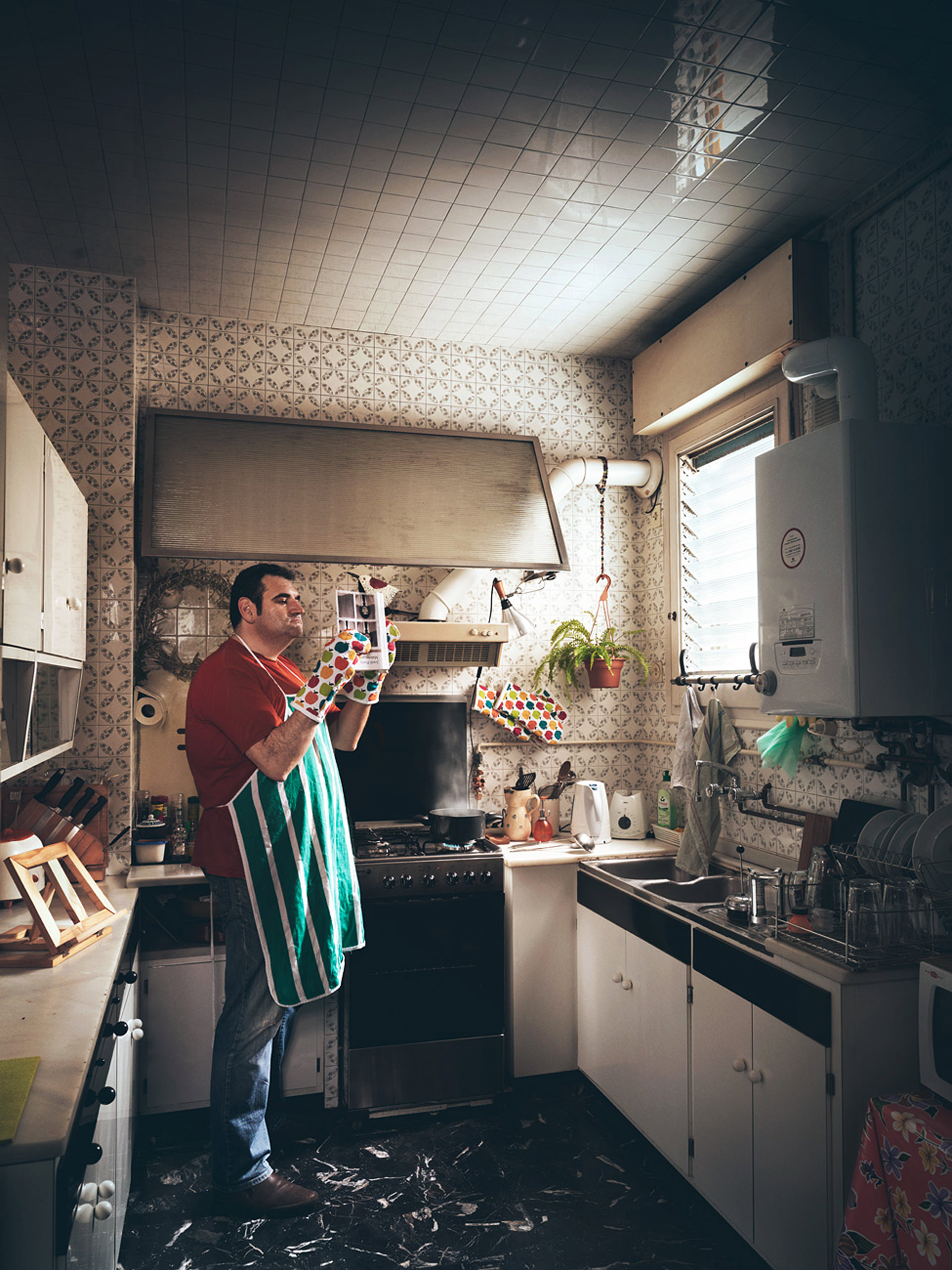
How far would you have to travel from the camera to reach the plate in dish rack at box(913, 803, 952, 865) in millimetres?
1991

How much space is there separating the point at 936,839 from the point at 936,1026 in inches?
17.6

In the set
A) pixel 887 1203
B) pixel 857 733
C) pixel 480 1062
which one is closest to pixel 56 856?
pixel 480 1062

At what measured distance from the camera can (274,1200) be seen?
8.13 feet

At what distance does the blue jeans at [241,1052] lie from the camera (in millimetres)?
2479

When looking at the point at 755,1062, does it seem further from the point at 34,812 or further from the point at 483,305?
the point at 483,305

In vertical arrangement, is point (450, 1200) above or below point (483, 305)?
below

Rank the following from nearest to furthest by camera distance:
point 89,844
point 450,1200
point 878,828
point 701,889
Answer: point 878,828 < point 450,1200 < point 89,844 < point 701,889

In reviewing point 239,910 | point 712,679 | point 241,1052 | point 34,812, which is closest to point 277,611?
point 239,910

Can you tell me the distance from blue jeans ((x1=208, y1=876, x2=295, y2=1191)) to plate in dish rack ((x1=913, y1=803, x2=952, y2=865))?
1.76 m

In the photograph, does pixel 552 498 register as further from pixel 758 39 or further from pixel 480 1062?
pixel 480 1062

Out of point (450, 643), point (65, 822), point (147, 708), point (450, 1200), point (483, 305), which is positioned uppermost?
point (483, 305)

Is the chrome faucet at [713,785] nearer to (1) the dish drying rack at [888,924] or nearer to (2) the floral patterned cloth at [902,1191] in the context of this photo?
(1) the dish drying rack at [888,924]

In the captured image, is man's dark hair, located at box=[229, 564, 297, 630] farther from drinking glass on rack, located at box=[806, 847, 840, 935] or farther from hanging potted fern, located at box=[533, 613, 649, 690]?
drinking glass on rack, located at box=[806, 847, 840, 935]

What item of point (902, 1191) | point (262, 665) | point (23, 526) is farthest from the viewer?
point (262, 665)
